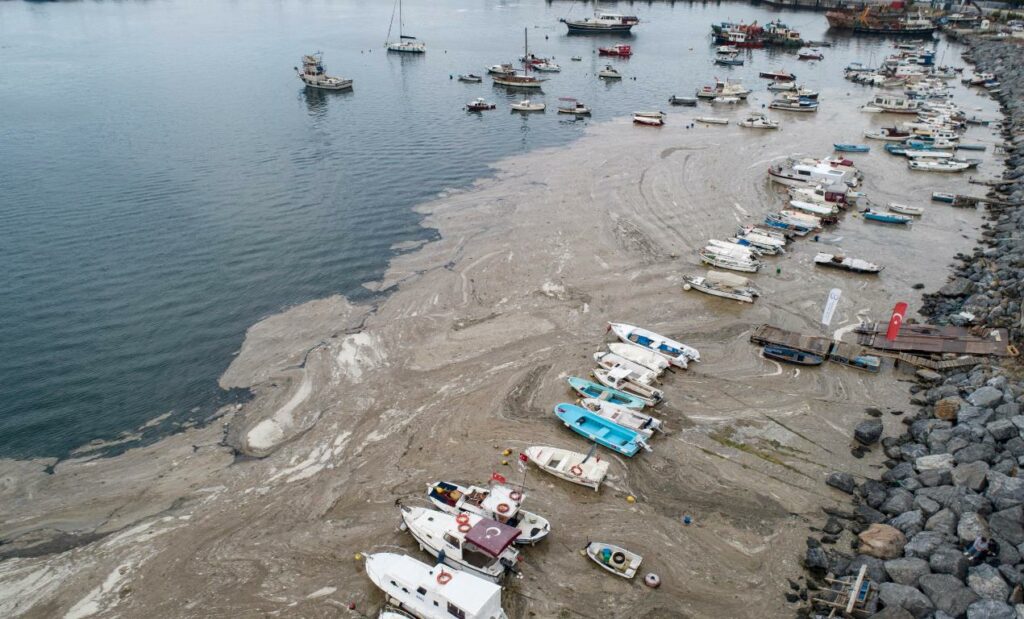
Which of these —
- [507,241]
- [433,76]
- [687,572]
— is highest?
[433,76]

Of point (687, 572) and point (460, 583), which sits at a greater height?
point (460, 583)

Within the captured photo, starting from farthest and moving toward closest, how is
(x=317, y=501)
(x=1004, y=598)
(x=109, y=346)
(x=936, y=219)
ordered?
(x=936, y=219) → (x=109, y=346) → (x=317, y=501) → (x=1004, y=598)

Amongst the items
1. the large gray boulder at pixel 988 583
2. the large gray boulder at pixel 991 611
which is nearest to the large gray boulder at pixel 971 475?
the large gray boulder at pixel 988 583

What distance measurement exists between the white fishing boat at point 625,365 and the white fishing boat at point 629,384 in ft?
0.79

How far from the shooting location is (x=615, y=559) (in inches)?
804

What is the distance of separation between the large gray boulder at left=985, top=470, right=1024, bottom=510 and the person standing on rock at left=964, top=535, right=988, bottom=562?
6.15 ft

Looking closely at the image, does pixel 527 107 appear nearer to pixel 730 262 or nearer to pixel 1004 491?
pixel 730 262

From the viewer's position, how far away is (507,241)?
4500 centimetres

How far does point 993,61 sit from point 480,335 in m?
117

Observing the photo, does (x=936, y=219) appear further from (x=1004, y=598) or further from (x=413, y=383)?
(x=413, y=383)

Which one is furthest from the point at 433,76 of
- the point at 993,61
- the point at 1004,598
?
the point at 1004,598

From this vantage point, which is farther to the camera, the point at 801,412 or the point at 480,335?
the point at 480,335

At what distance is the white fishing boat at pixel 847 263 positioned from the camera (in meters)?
39.7

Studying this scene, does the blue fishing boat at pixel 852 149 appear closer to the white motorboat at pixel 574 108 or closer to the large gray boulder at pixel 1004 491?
the white motorboat at pixel 574 108
